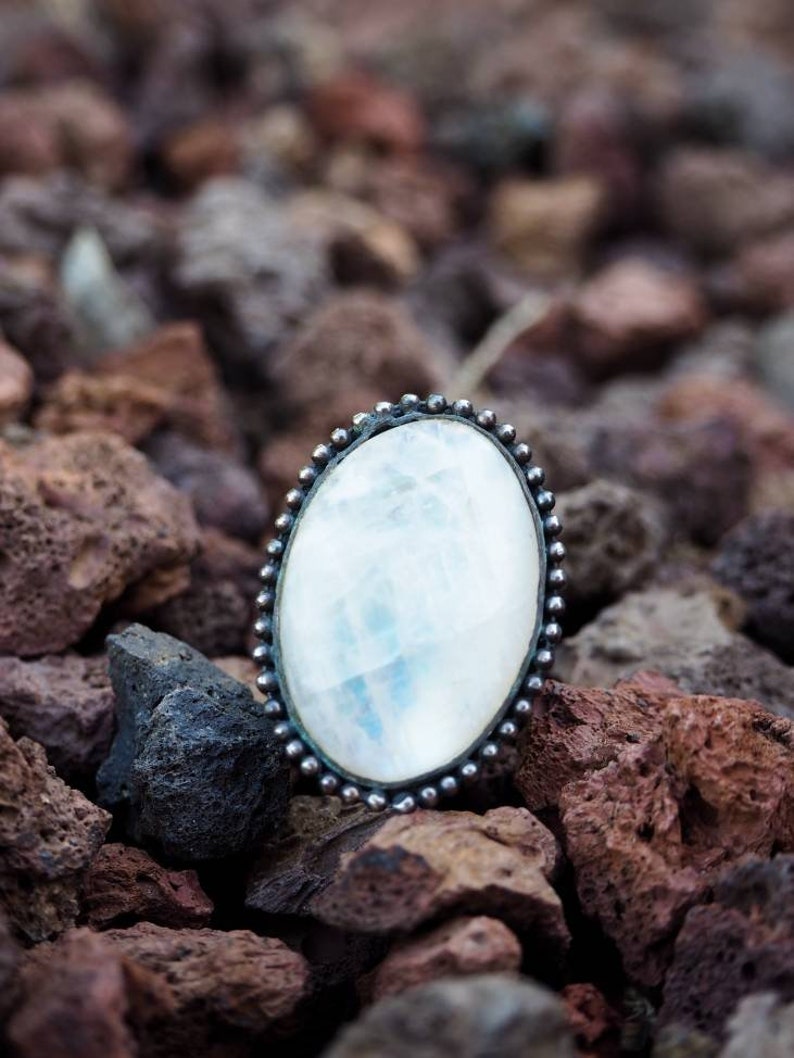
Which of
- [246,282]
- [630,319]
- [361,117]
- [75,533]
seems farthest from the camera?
[361,117]

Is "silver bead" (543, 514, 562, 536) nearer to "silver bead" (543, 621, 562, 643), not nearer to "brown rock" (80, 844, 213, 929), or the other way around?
"silver bead" (543, 621, 562, 643)

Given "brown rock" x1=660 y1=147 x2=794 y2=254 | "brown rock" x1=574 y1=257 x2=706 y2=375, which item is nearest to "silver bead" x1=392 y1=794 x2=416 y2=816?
"brown rock" x1=574 y1=257 x2=706 y2=375

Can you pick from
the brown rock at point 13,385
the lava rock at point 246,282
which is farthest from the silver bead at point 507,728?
the lava rock at point 246,282

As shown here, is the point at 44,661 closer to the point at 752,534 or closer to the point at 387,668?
the point at 387,668

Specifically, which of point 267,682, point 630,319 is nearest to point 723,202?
point 630,319

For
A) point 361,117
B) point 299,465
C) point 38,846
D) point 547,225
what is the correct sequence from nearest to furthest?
point 38,846
point 299,465
point 547,225
point 361,117

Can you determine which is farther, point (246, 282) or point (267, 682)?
point (246, 282)

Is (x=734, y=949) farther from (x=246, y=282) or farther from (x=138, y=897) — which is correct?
(x=246, y=282)
